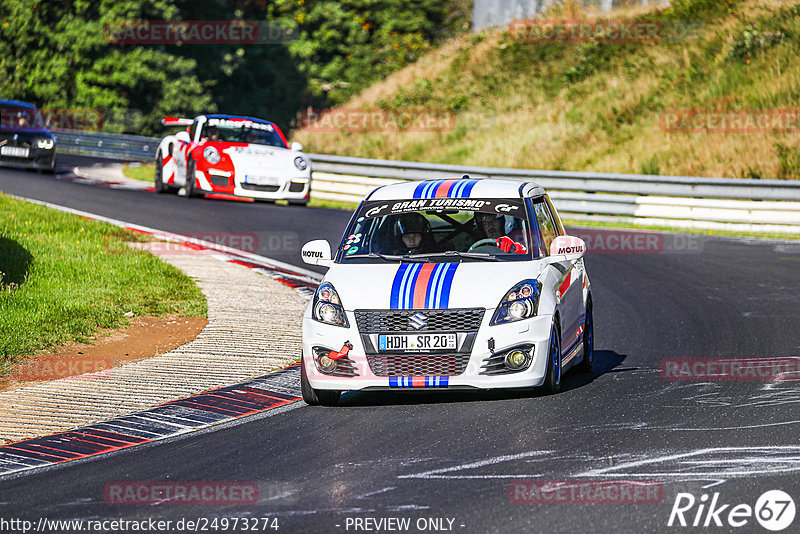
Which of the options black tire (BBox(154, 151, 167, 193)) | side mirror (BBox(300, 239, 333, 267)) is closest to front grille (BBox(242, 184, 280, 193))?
black tire (BBox(154, 151, 167, 193))

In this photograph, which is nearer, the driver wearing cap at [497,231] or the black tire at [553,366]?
the black tire at [553,366]

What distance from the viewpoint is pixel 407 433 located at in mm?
7906

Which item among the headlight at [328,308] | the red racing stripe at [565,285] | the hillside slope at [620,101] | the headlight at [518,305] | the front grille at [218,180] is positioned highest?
the hillside slope at [620,101]

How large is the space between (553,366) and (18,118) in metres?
20.9

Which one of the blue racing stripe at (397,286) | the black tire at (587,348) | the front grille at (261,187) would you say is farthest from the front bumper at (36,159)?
the blue racing stripe at (397,286)

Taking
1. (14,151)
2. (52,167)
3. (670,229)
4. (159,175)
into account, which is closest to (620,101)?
(670,229)

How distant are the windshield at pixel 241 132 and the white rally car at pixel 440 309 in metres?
13.4

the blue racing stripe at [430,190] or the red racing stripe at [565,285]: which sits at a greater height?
the blue racing stripe at [430,190]

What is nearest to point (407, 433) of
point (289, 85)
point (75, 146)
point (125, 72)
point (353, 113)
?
point (353, 113)

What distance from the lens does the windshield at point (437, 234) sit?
9.49m

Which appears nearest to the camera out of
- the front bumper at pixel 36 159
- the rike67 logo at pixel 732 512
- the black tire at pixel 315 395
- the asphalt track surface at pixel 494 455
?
the rike67 logo at pixel 732 512

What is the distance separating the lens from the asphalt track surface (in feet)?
20.0

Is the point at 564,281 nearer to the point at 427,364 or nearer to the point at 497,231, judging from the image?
the point at 497,231

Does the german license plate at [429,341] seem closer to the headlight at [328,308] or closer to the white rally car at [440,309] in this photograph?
the white rally car at [440,309]
